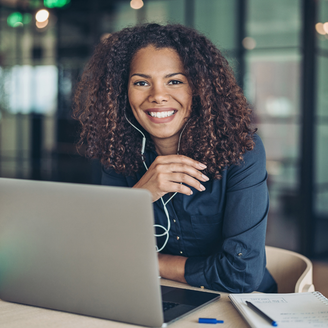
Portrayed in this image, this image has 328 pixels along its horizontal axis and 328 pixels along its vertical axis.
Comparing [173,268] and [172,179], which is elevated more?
[172,179]

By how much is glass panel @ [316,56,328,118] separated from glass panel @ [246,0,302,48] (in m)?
0.40

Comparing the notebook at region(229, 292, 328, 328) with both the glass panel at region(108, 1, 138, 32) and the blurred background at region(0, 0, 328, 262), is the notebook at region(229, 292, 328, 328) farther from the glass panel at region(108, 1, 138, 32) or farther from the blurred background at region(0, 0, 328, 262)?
the glass panel at region(108, 1, 138, 32)

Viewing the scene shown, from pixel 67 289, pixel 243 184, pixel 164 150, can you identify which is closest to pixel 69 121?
pixel 164 150

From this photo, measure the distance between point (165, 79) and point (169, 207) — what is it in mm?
459

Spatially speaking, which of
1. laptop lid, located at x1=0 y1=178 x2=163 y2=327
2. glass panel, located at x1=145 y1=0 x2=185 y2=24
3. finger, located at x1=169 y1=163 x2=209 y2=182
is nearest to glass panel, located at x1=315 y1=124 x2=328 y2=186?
glass panel, located at x1=145 y1=0 x2=185 y2=24

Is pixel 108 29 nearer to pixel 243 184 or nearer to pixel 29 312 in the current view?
pixel 243 184

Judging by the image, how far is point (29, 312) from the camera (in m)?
1.02

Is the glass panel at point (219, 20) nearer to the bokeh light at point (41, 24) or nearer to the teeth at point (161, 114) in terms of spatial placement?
the bokeh light at point (41, 24)

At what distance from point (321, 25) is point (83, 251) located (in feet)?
11.8

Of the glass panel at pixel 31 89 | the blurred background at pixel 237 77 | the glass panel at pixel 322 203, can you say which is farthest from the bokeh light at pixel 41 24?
the glass panel at pixel 322 203

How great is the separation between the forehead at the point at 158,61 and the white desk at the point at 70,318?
85 centimetres

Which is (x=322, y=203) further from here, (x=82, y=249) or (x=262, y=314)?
(x=82, y=249)

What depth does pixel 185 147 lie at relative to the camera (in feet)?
Result: 5.18

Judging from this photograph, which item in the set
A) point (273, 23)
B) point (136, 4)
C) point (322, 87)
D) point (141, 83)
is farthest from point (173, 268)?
point (136, 4)
